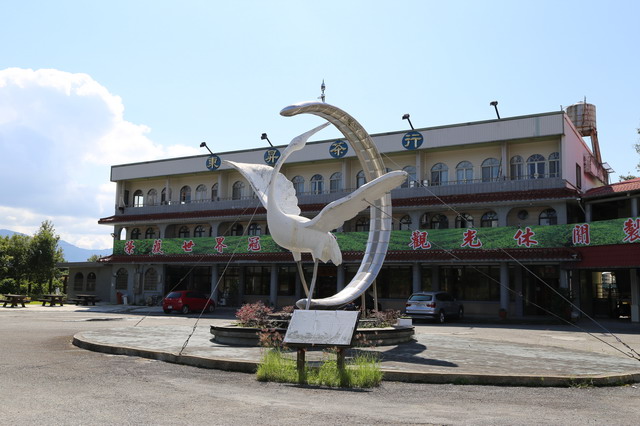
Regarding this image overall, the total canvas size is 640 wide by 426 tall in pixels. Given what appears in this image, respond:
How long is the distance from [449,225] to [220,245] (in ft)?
48.0

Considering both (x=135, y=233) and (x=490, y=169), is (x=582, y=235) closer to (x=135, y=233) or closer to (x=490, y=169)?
(x=490, y=169)

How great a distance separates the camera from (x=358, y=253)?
100.0 feet

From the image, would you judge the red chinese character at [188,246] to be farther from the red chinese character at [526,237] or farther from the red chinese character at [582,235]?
the red chinese character at [582,235]

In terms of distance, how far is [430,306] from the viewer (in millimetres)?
24312

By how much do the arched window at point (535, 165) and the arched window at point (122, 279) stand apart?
29758 millimetres

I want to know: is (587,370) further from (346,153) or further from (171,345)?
(346,153)

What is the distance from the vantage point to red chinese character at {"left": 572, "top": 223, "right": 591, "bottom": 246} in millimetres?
24469

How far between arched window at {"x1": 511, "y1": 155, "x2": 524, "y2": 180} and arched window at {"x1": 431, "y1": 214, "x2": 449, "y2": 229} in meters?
4.44

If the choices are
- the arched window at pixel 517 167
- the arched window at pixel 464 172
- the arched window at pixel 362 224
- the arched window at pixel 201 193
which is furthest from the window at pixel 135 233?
the arched window at pixel 517 167

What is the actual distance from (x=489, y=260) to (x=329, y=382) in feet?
64.9

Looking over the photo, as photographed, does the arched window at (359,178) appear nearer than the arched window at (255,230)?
Yes

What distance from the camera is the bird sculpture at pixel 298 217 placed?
13398 mm

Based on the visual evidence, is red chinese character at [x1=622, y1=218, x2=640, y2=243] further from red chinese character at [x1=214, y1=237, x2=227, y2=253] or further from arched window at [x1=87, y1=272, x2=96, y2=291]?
arched window at [x1=87, y1=272, x2=96, y2=291]

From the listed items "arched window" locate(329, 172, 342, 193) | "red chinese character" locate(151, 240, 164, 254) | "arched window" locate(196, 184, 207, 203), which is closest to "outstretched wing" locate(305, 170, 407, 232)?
"arched window" locate(329, 172, 342, 193)
